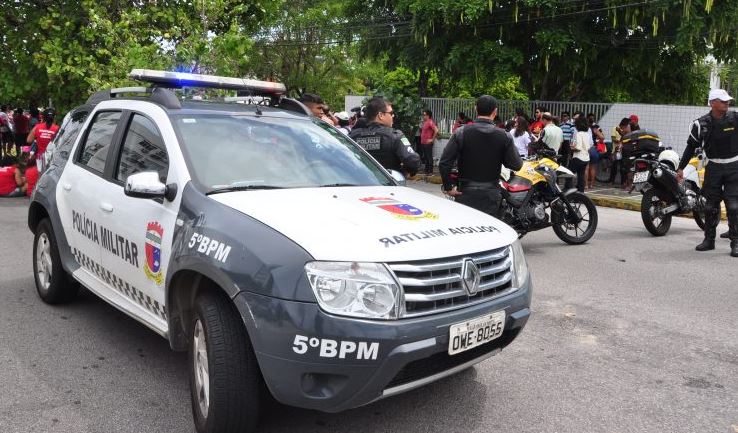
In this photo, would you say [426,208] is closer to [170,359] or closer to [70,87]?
[170,359]

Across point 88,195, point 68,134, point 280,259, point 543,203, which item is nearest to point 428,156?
point 543,203

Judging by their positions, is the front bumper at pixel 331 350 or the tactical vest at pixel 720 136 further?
the tactical vest at pixel 720 136

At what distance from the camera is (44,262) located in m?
5.27

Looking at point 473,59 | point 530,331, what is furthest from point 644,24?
point 530,331

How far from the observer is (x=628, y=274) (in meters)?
6.68

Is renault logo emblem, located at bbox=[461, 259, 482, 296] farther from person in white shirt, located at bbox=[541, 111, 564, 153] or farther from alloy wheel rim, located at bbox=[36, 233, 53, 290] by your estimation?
person in white shirt, located at bbox=[541, 111, 564, 153]

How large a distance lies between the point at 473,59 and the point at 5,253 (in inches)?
520

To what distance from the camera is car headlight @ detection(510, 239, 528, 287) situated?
3.35 metres

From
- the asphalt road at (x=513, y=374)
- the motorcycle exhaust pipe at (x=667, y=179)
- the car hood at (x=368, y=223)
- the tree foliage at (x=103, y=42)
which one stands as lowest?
the asphalt road at (x=513, y=374)

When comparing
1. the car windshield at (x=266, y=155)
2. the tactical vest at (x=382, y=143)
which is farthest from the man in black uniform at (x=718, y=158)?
the car windshield at (x=266, y=155)

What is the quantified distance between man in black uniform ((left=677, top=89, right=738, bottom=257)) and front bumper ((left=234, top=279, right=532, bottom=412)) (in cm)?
610

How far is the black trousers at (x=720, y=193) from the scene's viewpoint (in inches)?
300

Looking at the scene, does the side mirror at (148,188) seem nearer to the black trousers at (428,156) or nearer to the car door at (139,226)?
the car door at (139,226)

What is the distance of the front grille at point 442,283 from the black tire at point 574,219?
17.2 ft
